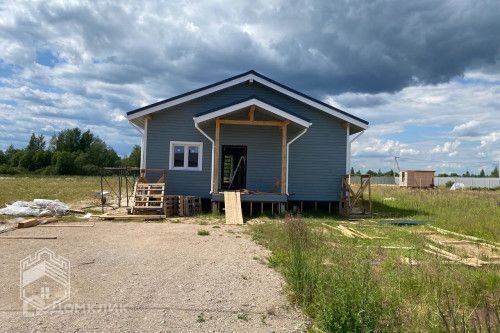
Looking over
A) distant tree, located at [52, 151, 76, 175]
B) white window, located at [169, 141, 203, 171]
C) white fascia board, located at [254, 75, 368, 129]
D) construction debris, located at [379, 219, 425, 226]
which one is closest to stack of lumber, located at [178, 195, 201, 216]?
white window, located at [169, 141, 203, 171]

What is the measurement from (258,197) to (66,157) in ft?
257

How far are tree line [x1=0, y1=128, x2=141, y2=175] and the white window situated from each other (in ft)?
192

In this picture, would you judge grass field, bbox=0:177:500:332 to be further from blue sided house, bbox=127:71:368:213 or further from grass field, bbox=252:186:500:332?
blue sided house, bbox=127:71:368:213

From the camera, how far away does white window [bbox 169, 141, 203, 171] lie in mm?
15773

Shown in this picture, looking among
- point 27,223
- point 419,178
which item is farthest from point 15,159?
point 27,223

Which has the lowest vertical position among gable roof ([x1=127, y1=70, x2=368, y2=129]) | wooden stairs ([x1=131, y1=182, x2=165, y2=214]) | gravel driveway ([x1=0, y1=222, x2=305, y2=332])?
gravel driveway ([x1=0, y1=222, x2=305, y2=332])

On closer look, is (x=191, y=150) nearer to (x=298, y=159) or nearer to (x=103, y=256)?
(x=298, y=159)

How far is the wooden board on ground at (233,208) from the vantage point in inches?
497

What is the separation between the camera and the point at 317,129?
16.3 m

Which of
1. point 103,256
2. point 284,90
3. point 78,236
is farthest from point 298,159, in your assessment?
point 103,256

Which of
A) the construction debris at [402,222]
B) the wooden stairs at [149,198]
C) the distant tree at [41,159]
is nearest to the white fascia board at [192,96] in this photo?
the wooden stairs at [149,198]

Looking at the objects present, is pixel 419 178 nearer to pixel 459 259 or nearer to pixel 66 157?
pixel 459 259

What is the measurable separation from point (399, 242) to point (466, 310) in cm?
473

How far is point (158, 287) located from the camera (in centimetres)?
540
